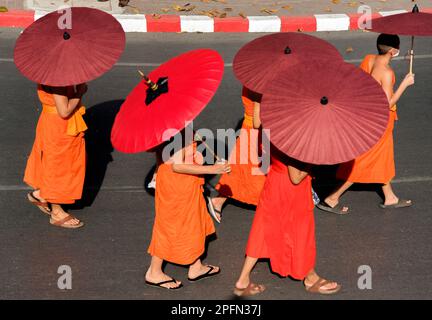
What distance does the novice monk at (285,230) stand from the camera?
5547 millimetres

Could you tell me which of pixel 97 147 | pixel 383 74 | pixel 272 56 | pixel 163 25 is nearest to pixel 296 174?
pixel 272 56

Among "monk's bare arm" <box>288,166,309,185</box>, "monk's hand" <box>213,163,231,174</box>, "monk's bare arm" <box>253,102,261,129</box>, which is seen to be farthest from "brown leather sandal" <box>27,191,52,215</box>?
"monk's bare arm" <box>288,166,309,185</box>

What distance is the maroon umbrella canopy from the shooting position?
6293mm

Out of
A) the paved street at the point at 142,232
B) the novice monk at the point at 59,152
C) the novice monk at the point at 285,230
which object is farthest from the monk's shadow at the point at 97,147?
the novice monk at the point at 285,230

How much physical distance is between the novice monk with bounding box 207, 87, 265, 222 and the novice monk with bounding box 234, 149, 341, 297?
94cm

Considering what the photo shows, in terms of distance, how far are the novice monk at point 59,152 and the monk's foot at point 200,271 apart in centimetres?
128

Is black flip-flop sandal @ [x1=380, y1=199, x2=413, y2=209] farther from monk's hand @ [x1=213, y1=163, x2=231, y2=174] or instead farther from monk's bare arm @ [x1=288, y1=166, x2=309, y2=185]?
monk's hand @ [x1=213, y1=163, x2=231, y2=174]

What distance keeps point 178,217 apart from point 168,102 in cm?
98

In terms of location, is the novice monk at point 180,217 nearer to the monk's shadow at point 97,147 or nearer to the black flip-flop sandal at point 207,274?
the black flip-flop sandal at point 207,274

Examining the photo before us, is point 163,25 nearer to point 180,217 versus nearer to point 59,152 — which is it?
point 59,152

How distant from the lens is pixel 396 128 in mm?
8789

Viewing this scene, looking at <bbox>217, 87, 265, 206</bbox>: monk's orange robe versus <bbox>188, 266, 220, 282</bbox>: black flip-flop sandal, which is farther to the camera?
<bbox>217, 87, 265, 206</bbox>: monk's orange robe

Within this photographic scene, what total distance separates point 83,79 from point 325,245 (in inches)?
91.2

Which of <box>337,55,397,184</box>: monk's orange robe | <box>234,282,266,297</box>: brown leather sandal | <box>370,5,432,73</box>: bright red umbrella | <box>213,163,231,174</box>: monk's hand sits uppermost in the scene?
<box>370,5,432,73</box>: bright red umbrella
